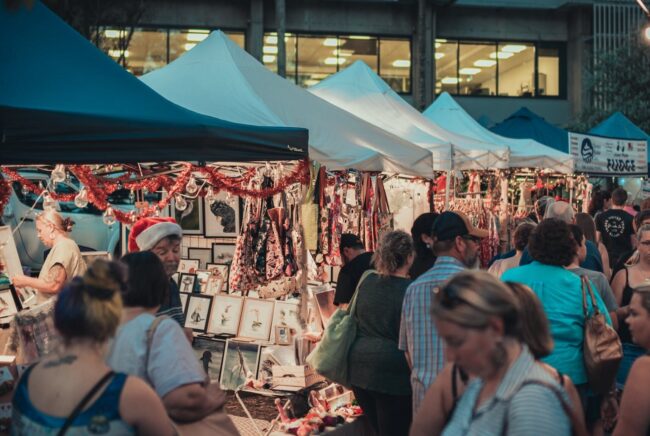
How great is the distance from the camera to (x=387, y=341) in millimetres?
5441

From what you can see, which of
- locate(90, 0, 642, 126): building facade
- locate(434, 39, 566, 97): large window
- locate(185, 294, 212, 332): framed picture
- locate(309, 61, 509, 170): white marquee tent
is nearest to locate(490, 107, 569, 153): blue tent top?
locate(309, 61, 509, 170): white marquee tent

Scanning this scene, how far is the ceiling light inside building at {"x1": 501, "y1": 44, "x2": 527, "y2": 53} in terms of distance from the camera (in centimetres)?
3152

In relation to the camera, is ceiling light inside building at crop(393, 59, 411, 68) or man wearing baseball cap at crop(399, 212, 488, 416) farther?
ceiling light inside building at crop(393, 59, 411, 68)

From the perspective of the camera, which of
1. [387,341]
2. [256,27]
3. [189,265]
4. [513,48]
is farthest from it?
[513,48]

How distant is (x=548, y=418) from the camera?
8.27 ft

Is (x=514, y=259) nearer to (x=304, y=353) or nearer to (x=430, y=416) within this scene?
(x=304, y=353)

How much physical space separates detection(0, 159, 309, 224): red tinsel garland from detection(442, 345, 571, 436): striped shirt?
17.4ft

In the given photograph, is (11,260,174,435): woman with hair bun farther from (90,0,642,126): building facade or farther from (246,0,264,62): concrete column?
(246,0,264,62): concrete column

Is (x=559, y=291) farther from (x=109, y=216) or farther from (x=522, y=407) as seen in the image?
(x=109, y=216)

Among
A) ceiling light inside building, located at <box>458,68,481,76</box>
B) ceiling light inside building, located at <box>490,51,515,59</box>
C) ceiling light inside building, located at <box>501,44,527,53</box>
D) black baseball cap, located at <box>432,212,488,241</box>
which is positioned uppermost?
ceiling light inside building, located at <box>501,44,527,53</box>

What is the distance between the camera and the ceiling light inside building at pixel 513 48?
31516mm

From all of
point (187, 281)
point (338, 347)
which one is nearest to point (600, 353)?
point (338, 347)

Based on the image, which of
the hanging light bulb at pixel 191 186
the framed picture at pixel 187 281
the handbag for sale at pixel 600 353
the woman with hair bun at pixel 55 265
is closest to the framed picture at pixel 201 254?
the framed picture at pixel 187 281

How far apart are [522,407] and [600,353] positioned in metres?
2.20
